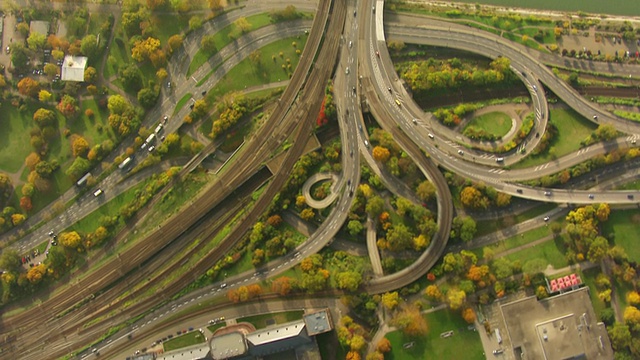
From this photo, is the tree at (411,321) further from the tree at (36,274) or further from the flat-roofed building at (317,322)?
the tree at (36,274)

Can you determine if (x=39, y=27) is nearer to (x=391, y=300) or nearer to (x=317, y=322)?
(x=317, y=322)

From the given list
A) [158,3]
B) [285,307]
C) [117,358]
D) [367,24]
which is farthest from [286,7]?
[117,358]

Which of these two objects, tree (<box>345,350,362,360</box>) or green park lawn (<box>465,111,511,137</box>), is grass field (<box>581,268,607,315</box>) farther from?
tree (<box>345,350,362,360</box>)

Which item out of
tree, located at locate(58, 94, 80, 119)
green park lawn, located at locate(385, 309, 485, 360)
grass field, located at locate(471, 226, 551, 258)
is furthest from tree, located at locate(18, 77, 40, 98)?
grass field, located at locate(471, 226, 551, 258)

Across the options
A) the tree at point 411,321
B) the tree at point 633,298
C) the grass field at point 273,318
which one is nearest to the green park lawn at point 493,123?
the tree at point 633,298

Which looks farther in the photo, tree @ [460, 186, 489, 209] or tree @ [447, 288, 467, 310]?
tree @ [460, 186, 489, 209]

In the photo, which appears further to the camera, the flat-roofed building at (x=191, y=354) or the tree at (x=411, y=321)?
the tree at (x=411, y=321)

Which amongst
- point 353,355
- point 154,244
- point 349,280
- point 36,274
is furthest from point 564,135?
point 36,274
